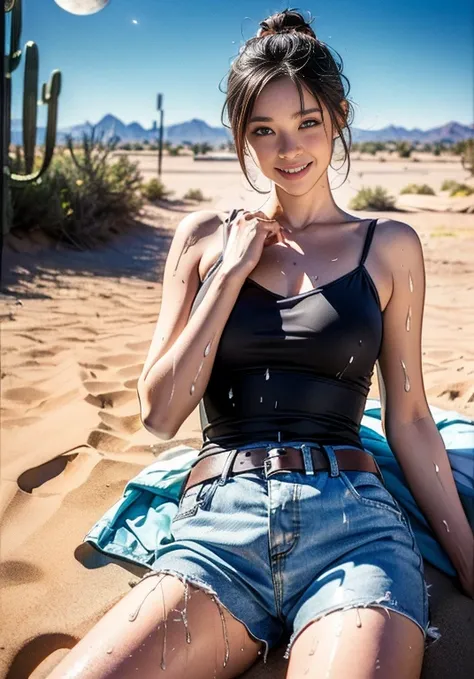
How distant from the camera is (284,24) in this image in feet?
6.82

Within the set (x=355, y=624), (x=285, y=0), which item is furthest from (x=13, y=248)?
(x=355, y=624)

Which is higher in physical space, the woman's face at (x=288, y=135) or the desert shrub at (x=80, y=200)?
the desert shrub at (x=80, y=200)

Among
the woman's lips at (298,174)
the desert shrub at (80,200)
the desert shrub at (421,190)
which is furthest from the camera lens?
the desert shrub at (421,190)

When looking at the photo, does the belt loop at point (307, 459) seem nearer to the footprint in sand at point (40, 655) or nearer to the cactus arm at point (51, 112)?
the footprint in sand at point (40, 655)

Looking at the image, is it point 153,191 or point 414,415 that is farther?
point 153,191

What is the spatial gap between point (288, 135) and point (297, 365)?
0.64m

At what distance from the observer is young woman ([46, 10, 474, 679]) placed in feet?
4.69

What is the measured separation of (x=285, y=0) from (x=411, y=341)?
113cm

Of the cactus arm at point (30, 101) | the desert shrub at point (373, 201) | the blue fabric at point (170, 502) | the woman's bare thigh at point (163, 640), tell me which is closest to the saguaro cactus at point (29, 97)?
the cactus arm at point (30, 101)

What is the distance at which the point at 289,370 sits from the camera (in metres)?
1.76

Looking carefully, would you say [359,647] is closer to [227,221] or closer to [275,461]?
[275,461]

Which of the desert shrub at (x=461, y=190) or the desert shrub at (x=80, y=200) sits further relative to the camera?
the desert shrub at (x=461, y=190)

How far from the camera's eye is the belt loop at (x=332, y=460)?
1.65 metres

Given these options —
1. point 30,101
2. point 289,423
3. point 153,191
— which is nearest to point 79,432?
point 289,423
